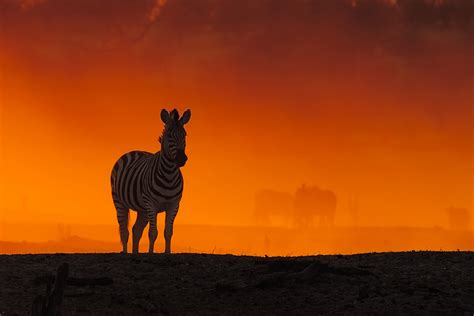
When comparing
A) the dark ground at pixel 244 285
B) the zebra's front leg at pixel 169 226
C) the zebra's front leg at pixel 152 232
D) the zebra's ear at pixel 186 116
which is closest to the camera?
the dark ground at pixel 244 285

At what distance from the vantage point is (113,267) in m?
23.9

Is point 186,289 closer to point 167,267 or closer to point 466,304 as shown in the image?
point 167,267

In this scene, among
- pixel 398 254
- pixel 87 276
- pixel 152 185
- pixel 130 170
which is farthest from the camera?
pixel 130 170

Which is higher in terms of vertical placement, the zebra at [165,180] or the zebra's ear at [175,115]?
the zebra's ear at [175,115]

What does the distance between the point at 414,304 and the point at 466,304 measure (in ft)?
4.46

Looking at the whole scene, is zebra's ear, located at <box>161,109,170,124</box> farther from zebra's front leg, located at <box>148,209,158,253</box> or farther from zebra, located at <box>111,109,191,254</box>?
zebra's front leg, located at <box>148,209,158,253</box>

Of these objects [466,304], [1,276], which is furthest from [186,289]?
[466,304]

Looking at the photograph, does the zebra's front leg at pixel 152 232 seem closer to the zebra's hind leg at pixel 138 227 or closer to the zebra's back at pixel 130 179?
the zebra's back at pixel 130 179

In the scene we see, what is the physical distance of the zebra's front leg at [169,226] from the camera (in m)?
29.4

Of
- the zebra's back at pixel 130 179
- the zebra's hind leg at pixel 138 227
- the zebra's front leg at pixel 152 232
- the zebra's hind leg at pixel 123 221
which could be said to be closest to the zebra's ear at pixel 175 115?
the zebra's back at pixel 130 179

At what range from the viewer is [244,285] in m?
21.9

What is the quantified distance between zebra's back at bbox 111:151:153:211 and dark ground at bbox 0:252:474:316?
7516 mm

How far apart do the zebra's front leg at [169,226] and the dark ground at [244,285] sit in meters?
3.97

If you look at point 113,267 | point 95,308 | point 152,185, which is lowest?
point 95,308
